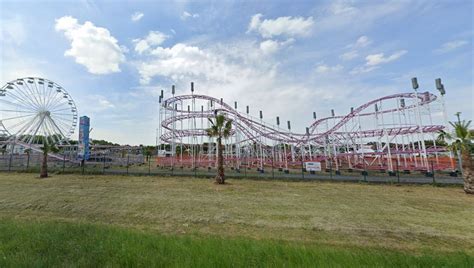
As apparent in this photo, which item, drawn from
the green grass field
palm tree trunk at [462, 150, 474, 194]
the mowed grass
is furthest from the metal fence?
the mowed grass

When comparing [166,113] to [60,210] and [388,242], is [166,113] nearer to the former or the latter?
[60,210]

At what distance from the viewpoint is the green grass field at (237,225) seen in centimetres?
428

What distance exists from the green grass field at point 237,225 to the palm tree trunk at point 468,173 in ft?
1.52

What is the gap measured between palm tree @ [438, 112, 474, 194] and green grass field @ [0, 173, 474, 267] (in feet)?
2.91

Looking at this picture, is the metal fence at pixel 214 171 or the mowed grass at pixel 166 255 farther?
the metal fence at pixel 214 171

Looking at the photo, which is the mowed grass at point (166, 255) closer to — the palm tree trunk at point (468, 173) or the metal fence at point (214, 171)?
the palm tree trunk at point (468, 173)

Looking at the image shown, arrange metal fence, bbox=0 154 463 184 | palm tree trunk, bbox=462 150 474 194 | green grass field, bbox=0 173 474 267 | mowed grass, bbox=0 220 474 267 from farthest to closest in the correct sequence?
metal fence, bbox=0 154 463 184, palm tree trunk, bbox=462 150 474 194, green grass field, bbox=0 173 474 267, mowed grass, bbox=0 220 474 267

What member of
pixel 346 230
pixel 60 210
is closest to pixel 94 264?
pixel 346 230

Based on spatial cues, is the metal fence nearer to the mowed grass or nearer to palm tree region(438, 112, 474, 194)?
palm tree region(438, 112, 474, 194)

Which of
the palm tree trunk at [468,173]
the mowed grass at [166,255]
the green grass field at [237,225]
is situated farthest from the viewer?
the palm tree trunk at [468,173]

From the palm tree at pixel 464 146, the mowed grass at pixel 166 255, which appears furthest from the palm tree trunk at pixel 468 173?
the mowed grass at pixel 166 255

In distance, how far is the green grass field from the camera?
169 inches

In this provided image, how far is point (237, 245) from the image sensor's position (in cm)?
503

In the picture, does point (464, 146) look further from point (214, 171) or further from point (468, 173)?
point (214, 171)
